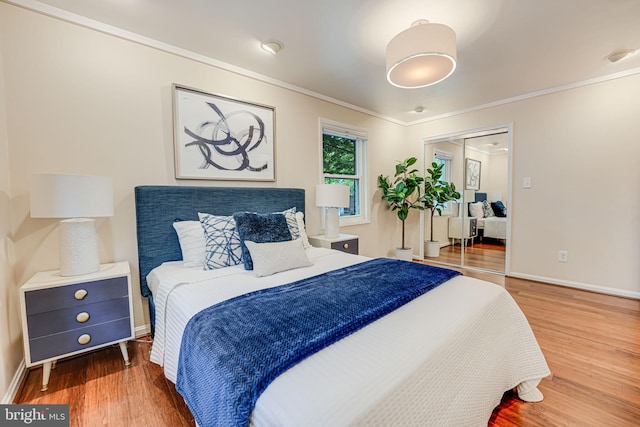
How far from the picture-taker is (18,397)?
1.56m

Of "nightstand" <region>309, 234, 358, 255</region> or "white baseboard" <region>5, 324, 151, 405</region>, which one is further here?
"nightstand" <region>309, 234, 358, 255</region>

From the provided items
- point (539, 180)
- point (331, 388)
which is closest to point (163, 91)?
point (331, 388)

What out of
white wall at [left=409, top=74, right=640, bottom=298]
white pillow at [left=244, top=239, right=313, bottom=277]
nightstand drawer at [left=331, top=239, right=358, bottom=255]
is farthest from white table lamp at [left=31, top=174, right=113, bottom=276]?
white wall at [left=409, top=74, right=640, bottom=298]

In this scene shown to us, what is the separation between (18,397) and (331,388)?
2.00 meters

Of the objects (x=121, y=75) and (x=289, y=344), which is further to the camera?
(x=121, y=75)

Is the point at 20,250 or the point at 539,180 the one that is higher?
the point at 539,180

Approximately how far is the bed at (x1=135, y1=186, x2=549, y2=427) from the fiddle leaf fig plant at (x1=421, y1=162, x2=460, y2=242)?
2.79m

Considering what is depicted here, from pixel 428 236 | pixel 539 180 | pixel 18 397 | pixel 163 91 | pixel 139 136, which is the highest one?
pixel 163 91

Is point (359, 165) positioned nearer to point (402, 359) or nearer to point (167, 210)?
point (167, 210)

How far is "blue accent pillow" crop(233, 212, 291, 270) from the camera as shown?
200cm

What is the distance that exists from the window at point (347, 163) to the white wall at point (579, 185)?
1.91 metres

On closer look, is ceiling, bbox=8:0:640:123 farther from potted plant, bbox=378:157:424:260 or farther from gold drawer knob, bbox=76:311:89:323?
gold drawer knob, bbox=76:311:89:323

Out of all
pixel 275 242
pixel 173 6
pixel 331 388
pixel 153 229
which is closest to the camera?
pixel 331 388

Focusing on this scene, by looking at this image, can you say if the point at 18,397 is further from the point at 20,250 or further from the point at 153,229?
the point at 153,229
